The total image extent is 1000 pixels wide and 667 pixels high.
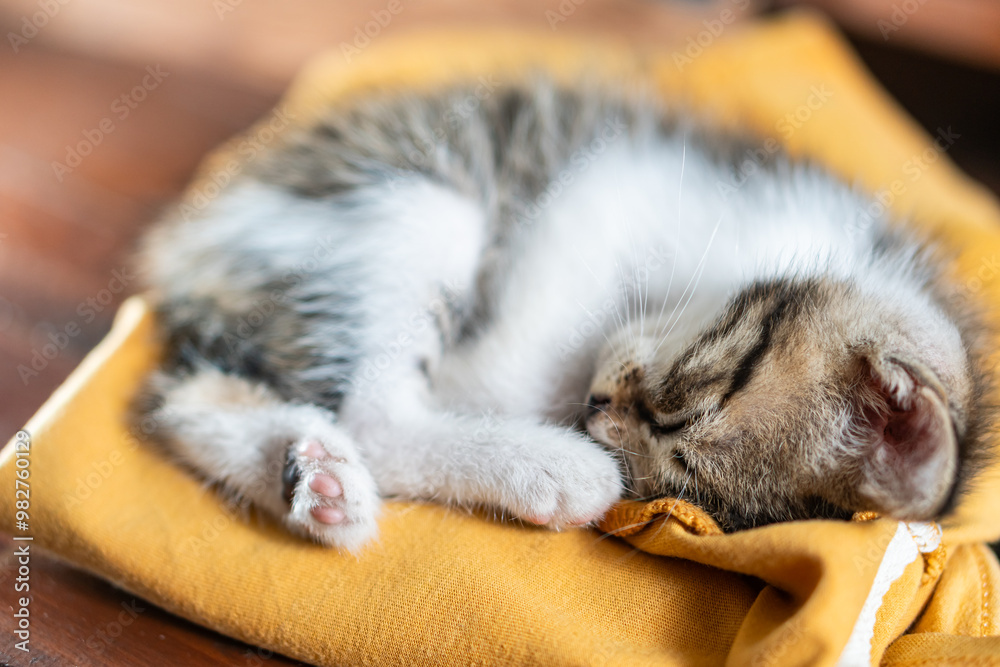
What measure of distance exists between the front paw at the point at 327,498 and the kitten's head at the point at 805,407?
1.20 feet

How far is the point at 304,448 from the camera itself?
3.25 feet

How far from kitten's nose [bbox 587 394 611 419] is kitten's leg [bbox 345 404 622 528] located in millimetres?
41

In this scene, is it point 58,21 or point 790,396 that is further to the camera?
point 58,21

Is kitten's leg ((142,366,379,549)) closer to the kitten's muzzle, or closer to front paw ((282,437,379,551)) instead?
front paw ((282,437,379,551))

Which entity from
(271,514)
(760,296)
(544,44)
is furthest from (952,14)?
(271,514)

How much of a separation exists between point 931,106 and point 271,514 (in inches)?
98.6

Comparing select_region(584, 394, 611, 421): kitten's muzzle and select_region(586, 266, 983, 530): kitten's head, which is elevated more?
select_region(586, 266, 983, 530): kitten's head

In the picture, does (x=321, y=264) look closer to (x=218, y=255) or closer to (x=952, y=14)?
(x=218, y=255)

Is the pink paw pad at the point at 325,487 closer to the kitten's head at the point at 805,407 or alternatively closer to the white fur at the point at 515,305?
the white fur at the point at 515,305

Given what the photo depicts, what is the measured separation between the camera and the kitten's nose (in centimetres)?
100

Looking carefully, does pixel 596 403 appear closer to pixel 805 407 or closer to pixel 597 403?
pixel 597 403

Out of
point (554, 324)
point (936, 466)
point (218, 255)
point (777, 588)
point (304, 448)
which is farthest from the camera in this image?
point (218, 255)

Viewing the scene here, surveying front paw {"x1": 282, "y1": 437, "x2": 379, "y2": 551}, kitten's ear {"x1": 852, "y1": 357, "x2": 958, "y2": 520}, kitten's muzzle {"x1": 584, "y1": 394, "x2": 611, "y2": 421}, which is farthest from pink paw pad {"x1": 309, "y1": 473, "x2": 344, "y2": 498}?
kitten's ear {"x1": 852, "y1": 357, "x2": 958, "y2": 520}

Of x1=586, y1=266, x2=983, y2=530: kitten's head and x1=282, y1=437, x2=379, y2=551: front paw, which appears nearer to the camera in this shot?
x1=586, y1=266, x2=983, y2=530: kitten's head
